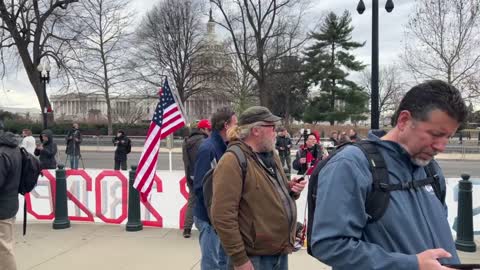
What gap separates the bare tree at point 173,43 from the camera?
4103cm

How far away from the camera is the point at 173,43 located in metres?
41.6

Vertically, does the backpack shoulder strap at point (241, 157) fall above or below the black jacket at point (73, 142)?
above

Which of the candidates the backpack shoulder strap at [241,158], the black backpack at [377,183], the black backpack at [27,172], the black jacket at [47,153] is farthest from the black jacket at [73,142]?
the black backpack at [377,183]

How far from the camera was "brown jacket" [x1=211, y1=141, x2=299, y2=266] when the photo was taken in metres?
2.90

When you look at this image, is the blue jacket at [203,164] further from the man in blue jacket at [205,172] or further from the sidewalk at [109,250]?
the sidewalk at [109,250]

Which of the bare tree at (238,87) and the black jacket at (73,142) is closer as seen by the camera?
the black jacket at (73,142)

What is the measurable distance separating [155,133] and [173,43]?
117 ft

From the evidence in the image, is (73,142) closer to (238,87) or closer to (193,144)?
(193,144)

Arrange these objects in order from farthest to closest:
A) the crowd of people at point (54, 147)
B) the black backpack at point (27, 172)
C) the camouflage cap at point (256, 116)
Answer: the crowd of people at point (54, 147) → the black backpack at point (27, 172) → the camouflage cap at point (256, 116)

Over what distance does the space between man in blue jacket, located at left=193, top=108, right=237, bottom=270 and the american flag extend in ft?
8.90

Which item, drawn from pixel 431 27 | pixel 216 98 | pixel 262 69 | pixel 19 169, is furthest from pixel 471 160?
pixel 19 169

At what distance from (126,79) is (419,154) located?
129 ft

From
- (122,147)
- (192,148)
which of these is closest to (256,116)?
(192,148)

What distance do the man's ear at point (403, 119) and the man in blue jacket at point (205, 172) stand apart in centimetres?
226
